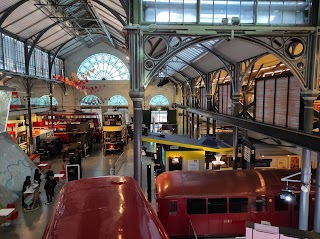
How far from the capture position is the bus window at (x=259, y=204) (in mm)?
8508

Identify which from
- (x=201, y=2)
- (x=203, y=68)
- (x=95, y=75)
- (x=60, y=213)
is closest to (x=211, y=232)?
(x=60, y=213)

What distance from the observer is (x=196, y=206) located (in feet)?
27.4

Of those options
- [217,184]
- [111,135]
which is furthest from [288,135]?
[111,135]

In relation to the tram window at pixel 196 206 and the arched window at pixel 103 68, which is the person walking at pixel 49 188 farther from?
the arched window at pixel 103 68

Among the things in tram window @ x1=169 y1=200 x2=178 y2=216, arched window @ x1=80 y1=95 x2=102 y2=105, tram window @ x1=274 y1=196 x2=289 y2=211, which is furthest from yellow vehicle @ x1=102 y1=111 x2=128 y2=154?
tram window @ x1=274 y1=196 x2=289 y2=211

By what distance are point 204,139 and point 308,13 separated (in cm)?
842

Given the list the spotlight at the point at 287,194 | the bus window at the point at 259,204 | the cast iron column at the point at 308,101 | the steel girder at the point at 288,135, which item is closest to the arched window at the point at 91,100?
the steel girder at the point at 288,135

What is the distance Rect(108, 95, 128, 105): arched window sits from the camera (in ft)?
112

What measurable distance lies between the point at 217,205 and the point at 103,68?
28.9 metres

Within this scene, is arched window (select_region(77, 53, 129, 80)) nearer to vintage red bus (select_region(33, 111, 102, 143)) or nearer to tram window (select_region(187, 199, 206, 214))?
vintage red bus (select_region(33, 111, 102, 143))

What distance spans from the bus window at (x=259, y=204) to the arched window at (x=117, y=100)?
27.3m

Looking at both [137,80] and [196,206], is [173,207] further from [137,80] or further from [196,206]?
[137,80]

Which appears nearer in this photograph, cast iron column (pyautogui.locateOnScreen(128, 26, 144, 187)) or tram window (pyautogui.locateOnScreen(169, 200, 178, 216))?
cast iron column (pyautogui.locateOnScreen(128, 26, 144, 187))

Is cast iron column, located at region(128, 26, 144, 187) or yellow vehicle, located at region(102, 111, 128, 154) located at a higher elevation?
cast iron column, located at region(128, 26, 144, 187)
